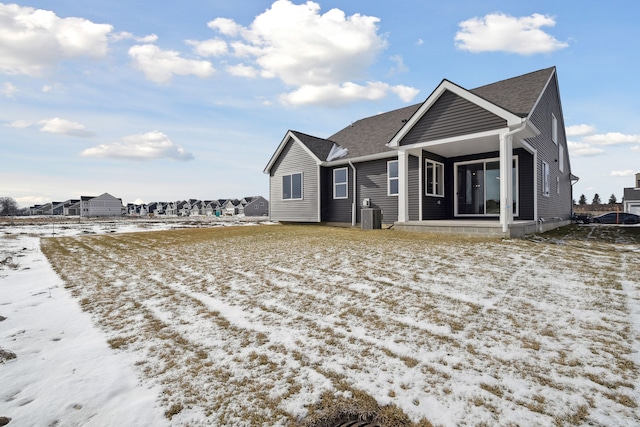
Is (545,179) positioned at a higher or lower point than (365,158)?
lower

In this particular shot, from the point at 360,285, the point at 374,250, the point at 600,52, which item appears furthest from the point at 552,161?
the point at 360,285

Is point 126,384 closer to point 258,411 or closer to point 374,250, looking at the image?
point 258,411

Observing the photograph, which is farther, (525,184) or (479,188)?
(479,188)

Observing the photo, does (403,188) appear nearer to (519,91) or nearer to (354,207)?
(354,207)

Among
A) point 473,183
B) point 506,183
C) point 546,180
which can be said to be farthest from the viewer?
point 473,183

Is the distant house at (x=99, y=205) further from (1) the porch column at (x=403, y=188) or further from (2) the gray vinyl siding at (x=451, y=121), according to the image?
Answer: (2) the gray vinyl siding at (x=451, y=121)

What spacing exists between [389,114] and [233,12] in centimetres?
1006

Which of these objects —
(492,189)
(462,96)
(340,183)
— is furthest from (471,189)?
(340,183)

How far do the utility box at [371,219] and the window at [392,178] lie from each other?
1.38 metres

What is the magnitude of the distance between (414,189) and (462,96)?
3895 millimetres

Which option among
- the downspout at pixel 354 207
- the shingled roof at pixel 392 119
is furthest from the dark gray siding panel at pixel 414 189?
the downspout at pixel 354 207

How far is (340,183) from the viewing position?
15195 millimetres

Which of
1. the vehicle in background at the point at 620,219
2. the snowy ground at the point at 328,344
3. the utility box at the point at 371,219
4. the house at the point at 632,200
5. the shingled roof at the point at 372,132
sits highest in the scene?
the shingled roof at the point at 372,132

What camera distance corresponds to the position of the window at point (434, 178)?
12.2 metres
